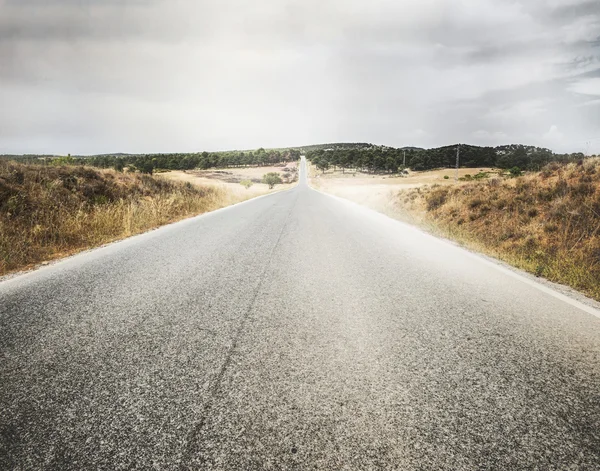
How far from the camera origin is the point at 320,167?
127 m

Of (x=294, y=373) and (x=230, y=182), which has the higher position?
(x=230, y=182)

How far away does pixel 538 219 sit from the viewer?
8.48 meters

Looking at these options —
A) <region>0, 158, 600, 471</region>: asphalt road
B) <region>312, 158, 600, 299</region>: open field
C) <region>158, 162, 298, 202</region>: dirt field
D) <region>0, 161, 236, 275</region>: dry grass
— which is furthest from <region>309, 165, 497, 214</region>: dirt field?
<region>0, 158, 600, 471</region>: asphalt road

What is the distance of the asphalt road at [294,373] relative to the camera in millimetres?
1714

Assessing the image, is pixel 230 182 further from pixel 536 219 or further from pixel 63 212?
pixel 536 219

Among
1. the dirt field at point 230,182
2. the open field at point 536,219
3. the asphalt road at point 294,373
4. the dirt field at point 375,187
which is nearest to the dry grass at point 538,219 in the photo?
the open field at point 536,219

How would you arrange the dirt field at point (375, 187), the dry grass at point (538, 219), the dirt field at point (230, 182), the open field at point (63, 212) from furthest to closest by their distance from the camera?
1. the dirt field at point (230, 182)
2. the dirt field at point (375, 187)
3. the open field at point (63, 212)
4. the dry grass at point (538, 219)

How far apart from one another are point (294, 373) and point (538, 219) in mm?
9012

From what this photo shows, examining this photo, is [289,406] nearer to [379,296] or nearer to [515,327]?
[379,296]

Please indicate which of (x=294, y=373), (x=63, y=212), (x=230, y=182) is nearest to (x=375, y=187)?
(x=230, y=182)

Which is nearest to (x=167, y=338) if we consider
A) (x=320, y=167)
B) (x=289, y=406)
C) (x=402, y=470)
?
(x=289, y=406)

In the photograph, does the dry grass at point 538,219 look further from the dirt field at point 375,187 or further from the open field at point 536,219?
the dirt field at point 375,187

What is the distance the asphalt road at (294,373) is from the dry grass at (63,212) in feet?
8.34

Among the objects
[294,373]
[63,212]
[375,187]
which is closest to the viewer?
[294,373]
